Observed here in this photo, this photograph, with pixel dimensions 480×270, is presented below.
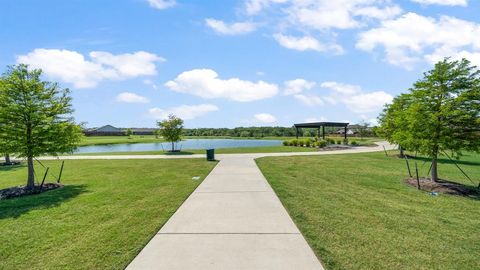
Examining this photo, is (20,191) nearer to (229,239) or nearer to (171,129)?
(229,239)

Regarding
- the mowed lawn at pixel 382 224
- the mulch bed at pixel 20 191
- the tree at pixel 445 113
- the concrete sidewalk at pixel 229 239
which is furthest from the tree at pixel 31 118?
the tree at pixel 445 113

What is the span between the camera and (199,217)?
595 centimetres

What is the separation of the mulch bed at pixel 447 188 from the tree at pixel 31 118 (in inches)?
547

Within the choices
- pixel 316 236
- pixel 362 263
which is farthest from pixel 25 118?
pixel 362 263

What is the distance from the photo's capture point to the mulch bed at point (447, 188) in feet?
29.3

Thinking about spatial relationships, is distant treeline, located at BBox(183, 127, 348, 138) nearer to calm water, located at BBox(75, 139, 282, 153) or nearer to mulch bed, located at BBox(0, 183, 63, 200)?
calm water, located at BBox(75, 139, 282, 153)

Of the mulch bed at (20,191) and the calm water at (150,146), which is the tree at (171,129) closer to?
the calm water at (150,146)

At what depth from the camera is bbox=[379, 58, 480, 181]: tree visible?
31.0 feet

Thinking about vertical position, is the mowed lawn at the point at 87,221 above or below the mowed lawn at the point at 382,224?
above

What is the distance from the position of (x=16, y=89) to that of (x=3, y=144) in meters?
1.98

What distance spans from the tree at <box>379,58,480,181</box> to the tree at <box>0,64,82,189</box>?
13.9 m

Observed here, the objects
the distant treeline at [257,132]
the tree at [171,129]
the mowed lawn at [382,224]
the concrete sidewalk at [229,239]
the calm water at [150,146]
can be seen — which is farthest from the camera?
the distant treeline at [257,132]

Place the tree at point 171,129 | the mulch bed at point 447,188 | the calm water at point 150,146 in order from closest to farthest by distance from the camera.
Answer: the mulch bed at point 447,188, the tree at point 171,129, the calm water at point 150,146

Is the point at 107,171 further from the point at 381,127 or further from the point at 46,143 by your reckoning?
the point at 381,127
